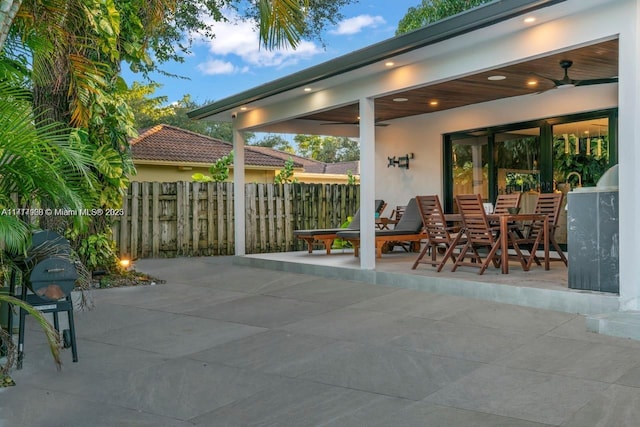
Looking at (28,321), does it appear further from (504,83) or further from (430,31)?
(504,83)

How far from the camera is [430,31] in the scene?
20.6 ft

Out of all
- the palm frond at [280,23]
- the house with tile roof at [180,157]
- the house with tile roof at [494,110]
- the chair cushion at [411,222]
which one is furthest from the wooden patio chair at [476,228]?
the house with tile roof at [180,157]

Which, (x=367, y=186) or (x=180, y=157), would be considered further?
(x=180, y=157)

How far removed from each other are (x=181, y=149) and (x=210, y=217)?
717 cm

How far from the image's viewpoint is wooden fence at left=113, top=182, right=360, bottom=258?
11.9 metres

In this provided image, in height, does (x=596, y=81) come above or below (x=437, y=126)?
above

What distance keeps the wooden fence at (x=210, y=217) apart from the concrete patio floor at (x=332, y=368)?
5.12 meters

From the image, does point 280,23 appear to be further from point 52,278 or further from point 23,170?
point 52,278

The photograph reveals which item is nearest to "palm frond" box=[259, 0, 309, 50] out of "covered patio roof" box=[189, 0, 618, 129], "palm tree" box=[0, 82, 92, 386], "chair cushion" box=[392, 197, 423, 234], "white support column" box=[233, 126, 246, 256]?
"covered patio roof" box=[189, 0, 618, 129]

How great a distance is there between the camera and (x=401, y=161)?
1240 cm

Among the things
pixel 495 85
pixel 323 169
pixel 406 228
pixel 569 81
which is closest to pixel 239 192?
pixel 406 228

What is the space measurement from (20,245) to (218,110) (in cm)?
706

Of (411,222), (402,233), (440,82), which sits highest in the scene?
(440,82)

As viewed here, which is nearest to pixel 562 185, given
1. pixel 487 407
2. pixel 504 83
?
pixel 504 83
